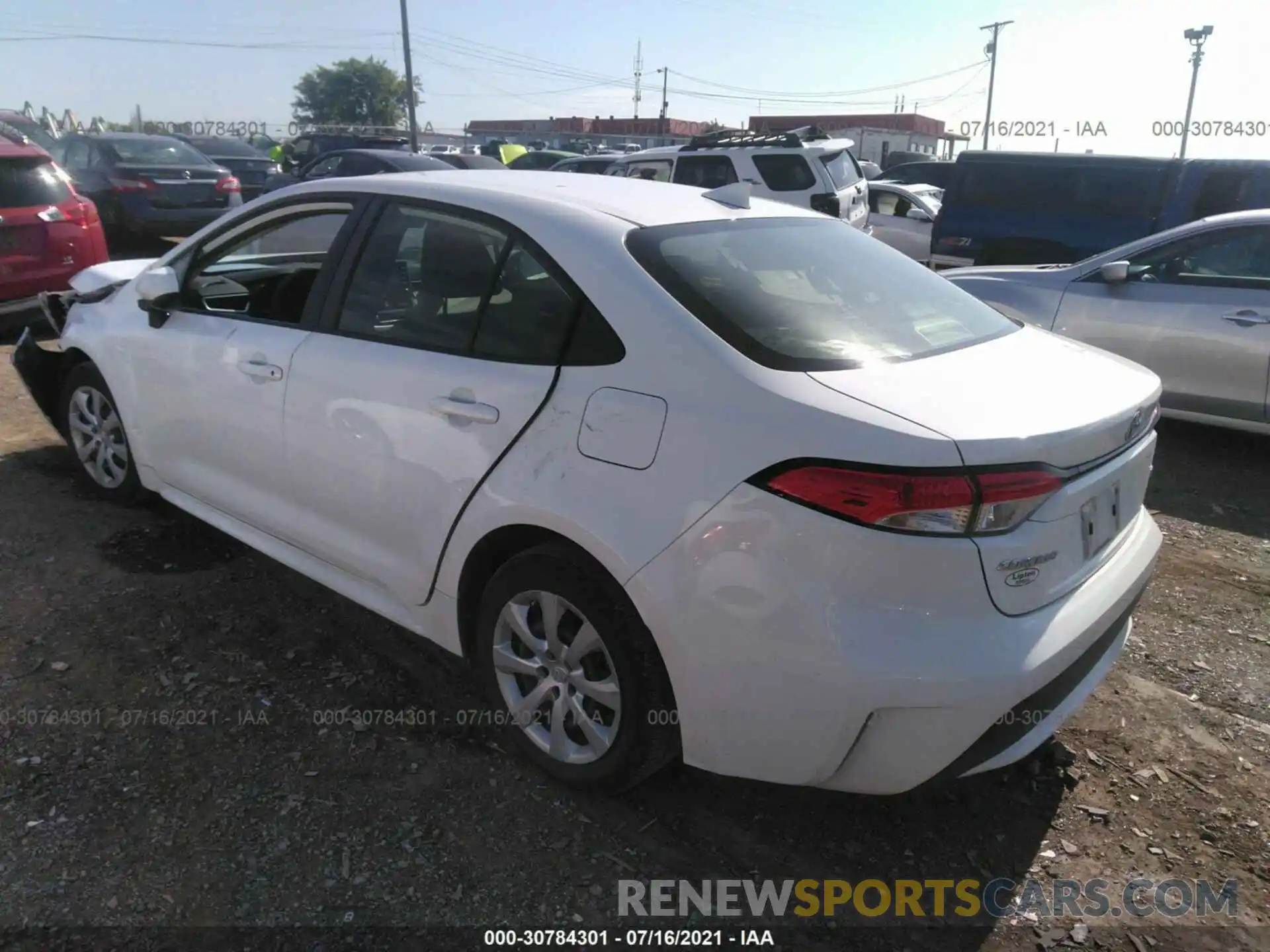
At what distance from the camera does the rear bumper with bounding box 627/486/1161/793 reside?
79.9 inches

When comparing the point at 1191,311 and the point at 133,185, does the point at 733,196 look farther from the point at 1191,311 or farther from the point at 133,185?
the point at 133,185

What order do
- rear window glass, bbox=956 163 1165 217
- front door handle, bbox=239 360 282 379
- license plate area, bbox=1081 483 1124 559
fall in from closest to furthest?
license plate area, bbox=1081 483 1124 559, front door handle, bbox=239 360 282 379, rear window glass, bbox=956 163 1165 217

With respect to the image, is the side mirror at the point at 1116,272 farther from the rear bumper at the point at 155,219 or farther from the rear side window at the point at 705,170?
the rear bumper at the point at 155,219

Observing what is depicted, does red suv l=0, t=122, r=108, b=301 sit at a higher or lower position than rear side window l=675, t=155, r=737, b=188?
lower

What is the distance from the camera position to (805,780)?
7.34ft

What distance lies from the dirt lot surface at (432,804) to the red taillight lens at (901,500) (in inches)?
28.3

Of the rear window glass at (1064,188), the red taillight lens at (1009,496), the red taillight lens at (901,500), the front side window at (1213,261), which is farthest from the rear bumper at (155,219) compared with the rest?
the red taillight lens at (1009,496)

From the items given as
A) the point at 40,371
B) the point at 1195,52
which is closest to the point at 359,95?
the point at 1195,52

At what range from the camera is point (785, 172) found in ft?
38.1

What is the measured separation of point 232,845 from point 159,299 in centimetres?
225

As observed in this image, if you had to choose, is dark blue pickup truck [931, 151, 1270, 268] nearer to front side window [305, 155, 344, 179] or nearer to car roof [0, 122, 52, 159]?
front side window [305, 155, 344, 179]

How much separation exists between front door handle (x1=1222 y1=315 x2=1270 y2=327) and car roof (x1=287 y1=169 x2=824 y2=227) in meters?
3.47

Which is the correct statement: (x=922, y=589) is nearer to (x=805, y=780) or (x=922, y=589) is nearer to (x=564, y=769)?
(x=805, y=780)

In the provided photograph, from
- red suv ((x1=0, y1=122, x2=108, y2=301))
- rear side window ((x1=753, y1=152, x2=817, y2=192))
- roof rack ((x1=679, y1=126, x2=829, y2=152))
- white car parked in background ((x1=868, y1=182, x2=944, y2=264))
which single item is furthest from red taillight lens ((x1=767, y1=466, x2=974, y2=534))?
white car parked in background ((x1=868, y1=182, x2=944, y2=264))
